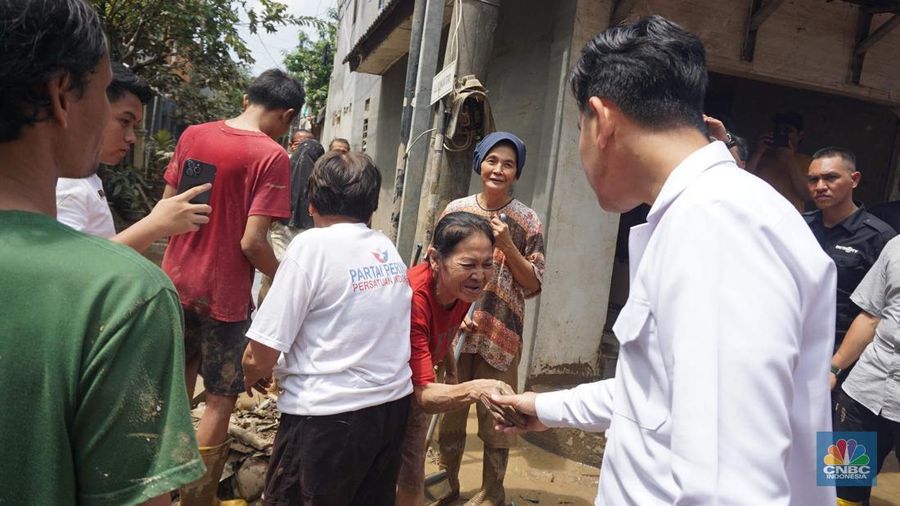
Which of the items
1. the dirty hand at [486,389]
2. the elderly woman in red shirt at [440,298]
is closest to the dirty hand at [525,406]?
the dirty hand at [486,389]

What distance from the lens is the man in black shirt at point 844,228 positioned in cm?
358

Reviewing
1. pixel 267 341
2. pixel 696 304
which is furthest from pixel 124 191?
pixel 696 304

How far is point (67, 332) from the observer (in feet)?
2.53

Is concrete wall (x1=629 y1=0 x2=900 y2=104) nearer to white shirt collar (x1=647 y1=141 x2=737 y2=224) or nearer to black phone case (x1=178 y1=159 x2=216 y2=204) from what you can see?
black phone case (x1=178 y1=159 x2=216 y2=204)

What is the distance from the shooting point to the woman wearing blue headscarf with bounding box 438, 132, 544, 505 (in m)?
3.34

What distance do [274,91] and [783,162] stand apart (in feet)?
14.9

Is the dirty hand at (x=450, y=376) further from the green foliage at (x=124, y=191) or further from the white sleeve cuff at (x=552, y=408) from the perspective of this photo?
the green foliage at (x=124, y=191)

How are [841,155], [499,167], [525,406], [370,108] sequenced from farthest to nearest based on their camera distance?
1. [370,108]
2. [841,155]
3. [499,167]
4. [525,406]

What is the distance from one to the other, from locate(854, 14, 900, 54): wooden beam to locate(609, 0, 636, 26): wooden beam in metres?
2.23

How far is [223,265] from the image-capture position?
9.37ft

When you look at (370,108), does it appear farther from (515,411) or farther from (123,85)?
(515,411)

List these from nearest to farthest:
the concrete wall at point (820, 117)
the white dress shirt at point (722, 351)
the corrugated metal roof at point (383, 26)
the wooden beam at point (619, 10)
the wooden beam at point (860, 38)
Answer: the white dress shirt at point (722, 351) → the wooden beam at point (619, 10) → the wooden beam at point (860, 38) → the concrete wall at point (820, 117) → the corrugated metal roof at point (383, 26)

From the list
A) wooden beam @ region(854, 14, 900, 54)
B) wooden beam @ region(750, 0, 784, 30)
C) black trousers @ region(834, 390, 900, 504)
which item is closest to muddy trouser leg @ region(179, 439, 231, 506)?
black trousers @ region(834, 390, 900, 504)

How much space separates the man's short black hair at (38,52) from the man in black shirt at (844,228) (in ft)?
13.1
